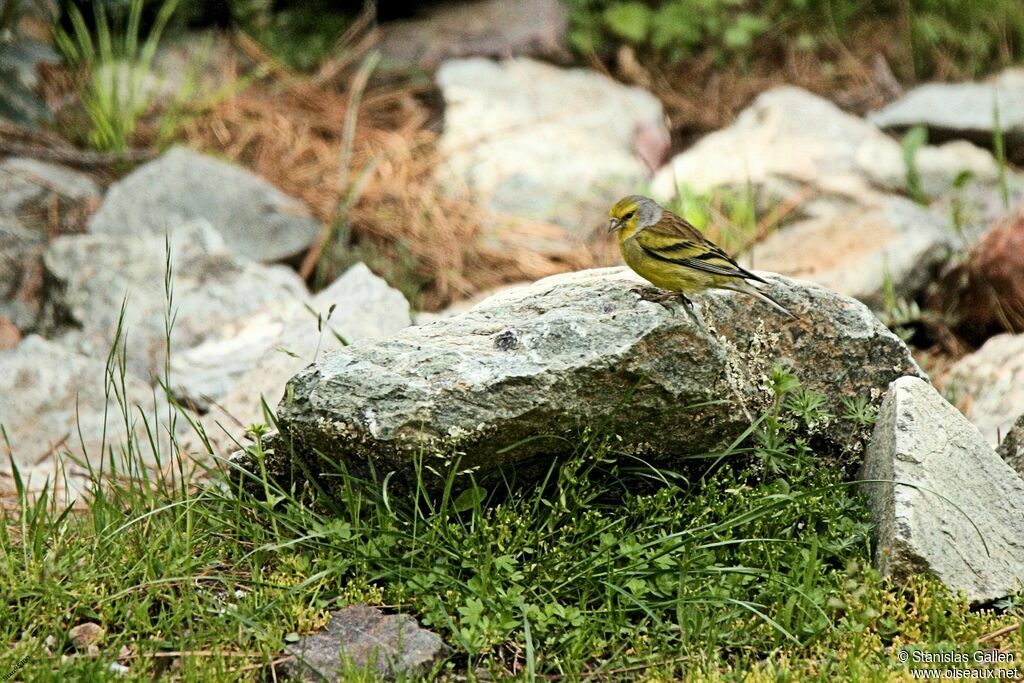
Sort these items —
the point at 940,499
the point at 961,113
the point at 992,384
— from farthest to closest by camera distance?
the point at 961,113 < the point at 992,384 < the point at 940,499

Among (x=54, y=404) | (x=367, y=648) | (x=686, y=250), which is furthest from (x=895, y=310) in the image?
(x=54, y=404)

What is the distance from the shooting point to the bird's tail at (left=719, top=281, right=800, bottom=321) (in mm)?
4023

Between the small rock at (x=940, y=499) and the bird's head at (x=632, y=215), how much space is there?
1061 millimetres

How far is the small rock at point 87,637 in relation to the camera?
3367mm

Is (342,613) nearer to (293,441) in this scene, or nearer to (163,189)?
(293,441)

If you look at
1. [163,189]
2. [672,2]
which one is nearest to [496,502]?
[163,189]

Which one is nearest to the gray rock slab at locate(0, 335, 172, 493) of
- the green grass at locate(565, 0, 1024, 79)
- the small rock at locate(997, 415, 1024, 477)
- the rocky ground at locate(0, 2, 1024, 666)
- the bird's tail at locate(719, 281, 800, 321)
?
the rocky ground at locate(0, 2, 1024, 666)

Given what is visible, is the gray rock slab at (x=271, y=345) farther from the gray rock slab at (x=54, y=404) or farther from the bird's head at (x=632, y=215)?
the bird's head at (x=632, y=215)

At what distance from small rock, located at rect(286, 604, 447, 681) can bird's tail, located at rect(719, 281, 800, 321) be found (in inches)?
62.1

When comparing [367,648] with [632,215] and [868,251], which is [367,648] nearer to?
[632,215]

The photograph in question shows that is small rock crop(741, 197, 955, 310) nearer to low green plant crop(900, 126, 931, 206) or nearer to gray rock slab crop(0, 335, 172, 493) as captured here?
low green plant crop(900, 126, 931, 206)

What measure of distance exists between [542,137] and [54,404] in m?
3.82

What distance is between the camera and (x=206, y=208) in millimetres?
7039

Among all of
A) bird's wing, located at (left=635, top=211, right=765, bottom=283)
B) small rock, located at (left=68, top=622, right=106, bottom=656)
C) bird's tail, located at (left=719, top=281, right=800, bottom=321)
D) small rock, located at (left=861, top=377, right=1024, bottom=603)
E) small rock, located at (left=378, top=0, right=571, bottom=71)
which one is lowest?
small rock, located at (left=861, top=377, right=1024, bottom=603)
